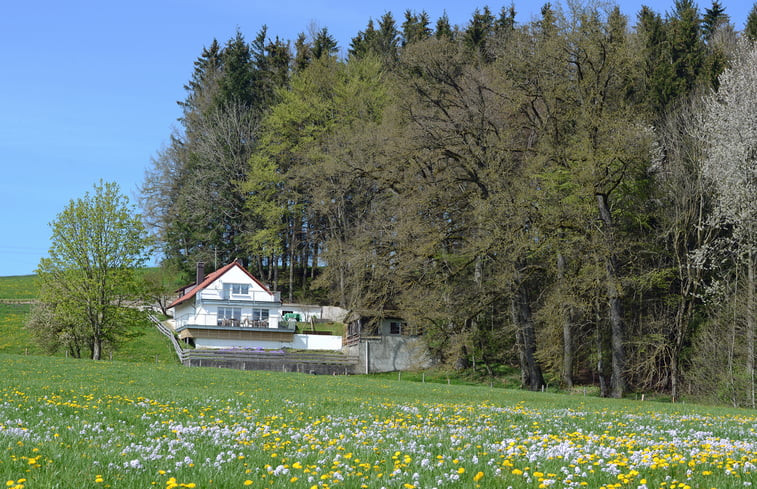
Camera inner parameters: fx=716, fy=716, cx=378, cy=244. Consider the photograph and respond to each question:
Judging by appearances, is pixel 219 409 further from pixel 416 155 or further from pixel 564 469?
pixel 416 155

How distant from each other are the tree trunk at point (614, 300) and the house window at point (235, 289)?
39246 mm

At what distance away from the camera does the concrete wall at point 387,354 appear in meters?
56.3

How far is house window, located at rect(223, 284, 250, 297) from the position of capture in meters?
69.1

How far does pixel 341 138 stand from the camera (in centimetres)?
6194

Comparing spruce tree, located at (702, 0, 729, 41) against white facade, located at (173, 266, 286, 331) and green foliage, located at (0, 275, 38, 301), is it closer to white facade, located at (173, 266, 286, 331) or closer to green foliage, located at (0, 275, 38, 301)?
white facade, located at (173, 266, 286, 331)

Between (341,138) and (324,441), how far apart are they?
53.7 metres

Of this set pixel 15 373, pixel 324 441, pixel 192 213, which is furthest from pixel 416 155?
pixel 192 213

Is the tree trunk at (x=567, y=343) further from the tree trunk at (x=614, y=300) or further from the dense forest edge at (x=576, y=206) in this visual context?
the tree trunk at (x=614, y=300)

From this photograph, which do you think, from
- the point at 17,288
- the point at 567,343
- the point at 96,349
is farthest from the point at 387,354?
the point at 17,288

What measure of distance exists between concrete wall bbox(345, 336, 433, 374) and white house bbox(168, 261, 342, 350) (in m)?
7.45

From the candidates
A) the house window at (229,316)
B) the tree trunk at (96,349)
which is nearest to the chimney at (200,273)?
the house window at (229,316)

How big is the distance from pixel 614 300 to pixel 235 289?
4089 cm

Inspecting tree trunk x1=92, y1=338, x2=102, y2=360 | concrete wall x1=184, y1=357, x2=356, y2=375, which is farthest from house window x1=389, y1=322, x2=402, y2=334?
tree trunk x1=92, y1=338, x2=102, y2=360

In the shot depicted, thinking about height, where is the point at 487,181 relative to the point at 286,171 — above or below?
below
